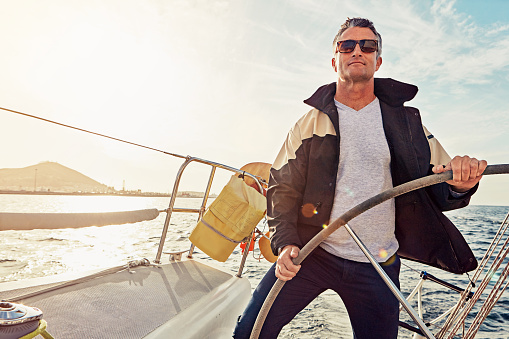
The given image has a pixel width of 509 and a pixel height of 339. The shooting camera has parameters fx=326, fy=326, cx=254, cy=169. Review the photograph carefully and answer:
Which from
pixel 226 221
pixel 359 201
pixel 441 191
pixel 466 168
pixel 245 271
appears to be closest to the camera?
pixel 466 168

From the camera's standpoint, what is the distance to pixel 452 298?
6.25m

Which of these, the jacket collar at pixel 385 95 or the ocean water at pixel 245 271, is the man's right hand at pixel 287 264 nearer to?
the jacket collar at pixel 385 95

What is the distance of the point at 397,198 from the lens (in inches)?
67.6

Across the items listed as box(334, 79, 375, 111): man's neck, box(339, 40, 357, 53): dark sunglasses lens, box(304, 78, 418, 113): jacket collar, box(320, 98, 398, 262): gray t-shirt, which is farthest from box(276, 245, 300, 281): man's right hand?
box(339, 40, 357, 53): dark sunglasses lens

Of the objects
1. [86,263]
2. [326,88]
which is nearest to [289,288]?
[326,88]

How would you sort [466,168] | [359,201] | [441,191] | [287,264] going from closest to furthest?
[466,168] < [287,264] < [441,191] < [359,201]

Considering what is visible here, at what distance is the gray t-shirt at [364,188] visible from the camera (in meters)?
1.65

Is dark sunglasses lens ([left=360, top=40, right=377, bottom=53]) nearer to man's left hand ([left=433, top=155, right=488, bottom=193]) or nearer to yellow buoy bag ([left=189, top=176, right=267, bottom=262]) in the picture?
man's left hand ([left=433, top=155, right=488, bottom=193])

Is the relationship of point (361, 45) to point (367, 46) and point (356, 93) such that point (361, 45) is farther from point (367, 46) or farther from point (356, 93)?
point (356, 93)

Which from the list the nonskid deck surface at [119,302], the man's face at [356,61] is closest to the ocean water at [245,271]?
the nonskid deck surface at [119,302]

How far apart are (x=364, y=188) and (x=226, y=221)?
44.9 inches

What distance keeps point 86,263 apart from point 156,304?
6.85 metres

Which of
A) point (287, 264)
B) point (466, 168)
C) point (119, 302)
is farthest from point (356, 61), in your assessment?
point (119, 302)

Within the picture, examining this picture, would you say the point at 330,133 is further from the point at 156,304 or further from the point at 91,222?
the point at 156,304
